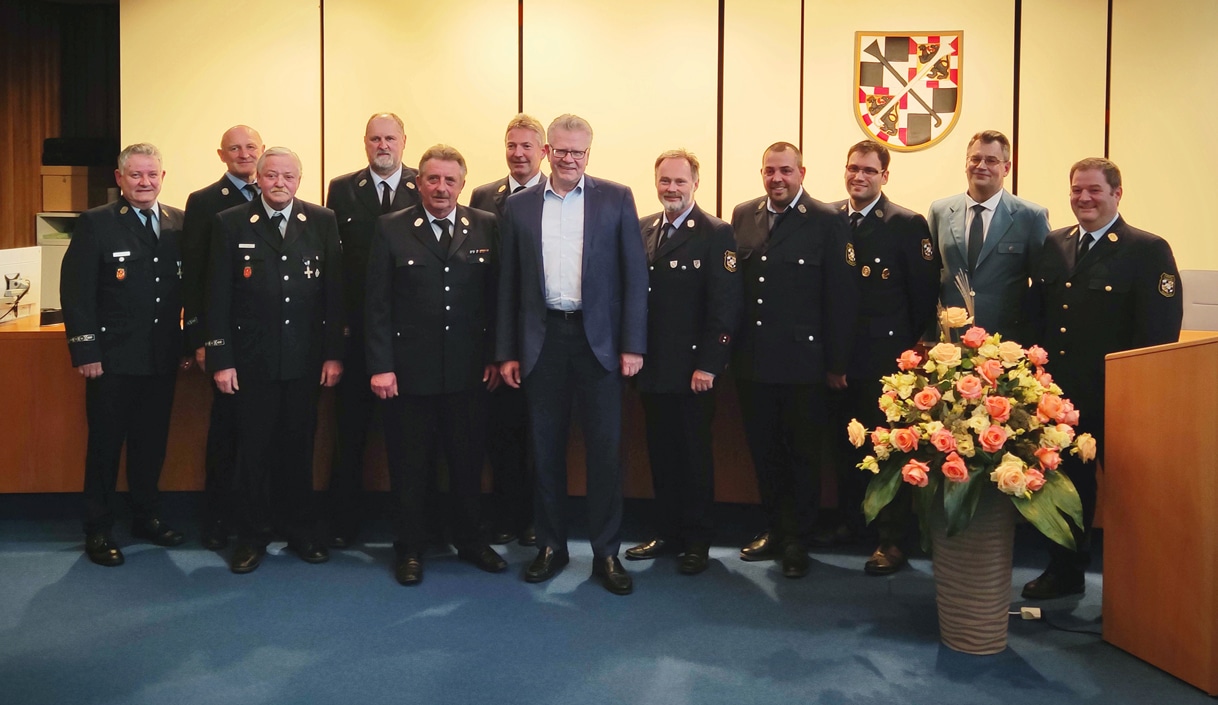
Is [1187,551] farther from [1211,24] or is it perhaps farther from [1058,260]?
[1211,24]

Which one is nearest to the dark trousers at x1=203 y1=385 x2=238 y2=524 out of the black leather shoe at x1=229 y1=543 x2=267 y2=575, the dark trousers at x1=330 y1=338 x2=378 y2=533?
the black leather shoe at x1=229 y1=543 x2=267 y2=575

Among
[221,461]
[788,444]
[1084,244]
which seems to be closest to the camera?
[1084,244]

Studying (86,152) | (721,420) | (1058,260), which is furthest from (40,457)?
(1058,260)

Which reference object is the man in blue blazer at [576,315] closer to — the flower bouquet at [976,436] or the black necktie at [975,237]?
the flower bouquet at [976,436]

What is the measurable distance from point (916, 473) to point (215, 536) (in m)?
2.73

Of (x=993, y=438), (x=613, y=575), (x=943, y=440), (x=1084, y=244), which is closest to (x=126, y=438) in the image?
(x=613, y=575)

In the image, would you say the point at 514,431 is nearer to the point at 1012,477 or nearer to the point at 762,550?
the point at 762,550

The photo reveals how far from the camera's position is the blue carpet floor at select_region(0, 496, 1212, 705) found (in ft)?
8.75

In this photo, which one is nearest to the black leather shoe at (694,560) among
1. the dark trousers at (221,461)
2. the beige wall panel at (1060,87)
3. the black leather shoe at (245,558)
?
the black leather shoe at (245,558)

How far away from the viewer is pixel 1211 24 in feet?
20.6

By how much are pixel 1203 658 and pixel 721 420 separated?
200cm

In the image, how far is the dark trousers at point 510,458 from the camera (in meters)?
4.09

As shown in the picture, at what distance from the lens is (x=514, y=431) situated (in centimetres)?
411

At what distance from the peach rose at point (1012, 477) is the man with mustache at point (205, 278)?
279cm
